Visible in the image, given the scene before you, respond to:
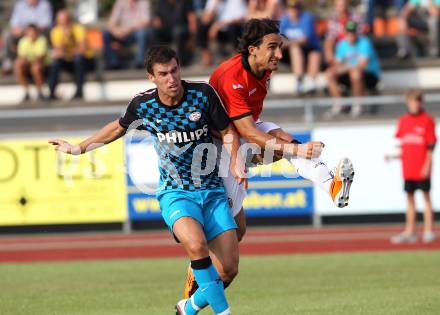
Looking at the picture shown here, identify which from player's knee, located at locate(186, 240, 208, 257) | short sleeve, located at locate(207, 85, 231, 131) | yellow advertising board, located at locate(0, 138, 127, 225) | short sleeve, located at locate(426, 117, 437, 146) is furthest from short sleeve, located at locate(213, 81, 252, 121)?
yellow advertising board, located at locate(0, 138, 127, 225)

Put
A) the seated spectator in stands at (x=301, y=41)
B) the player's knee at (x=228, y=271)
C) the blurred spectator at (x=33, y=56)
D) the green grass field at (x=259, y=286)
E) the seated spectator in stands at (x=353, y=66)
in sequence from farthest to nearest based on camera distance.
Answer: the blurred spectator at (x=33, y=56) < the seated spectator in stands at (x=301, y=41) < the seated spectator in stands at (x=353, y=66) < the green grass field at (x=259, y=286) < the player's knee at (x=228, y=271)

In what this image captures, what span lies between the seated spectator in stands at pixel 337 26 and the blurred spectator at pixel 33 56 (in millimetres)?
5788

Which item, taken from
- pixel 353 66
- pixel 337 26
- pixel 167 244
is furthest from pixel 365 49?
pixel 167 244

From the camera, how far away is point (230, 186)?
8195mm

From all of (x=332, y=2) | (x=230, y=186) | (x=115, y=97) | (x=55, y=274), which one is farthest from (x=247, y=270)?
(x=332, y=2)

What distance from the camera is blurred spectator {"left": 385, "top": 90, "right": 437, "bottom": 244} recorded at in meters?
14.5

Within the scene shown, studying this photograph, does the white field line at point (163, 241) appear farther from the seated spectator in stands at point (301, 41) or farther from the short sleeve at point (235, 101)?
the short sleeve at point (235, 101)

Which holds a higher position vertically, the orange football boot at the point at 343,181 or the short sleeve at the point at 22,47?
the short sleeve at the point at 22,47

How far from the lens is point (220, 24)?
20.2 m

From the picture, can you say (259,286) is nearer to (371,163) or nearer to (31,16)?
(371,163)

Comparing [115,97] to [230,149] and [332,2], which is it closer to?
[332,2]

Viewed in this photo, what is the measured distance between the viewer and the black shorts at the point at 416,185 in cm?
1455

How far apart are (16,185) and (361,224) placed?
6.19 metres

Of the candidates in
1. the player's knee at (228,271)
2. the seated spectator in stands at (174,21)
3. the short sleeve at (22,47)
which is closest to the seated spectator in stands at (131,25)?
the seated spectator in stands at (174,21)
